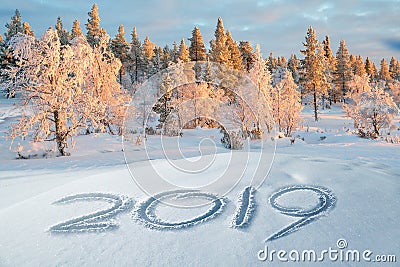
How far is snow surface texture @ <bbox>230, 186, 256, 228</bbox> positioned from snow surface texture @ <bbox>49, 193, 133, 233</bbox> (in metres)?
1.43

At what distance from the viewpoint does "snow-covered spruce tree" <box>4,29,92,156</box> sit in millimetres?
9820

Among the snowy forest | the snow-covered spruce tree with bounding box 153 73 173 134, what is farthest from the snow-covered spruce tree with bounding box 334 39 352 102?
the snow-covered spruce tree with bounding box 153 73 173 134

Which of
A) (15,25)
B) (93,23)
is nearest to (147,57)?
(93,23)

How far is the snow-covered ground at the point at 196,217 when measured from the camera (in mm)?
2699

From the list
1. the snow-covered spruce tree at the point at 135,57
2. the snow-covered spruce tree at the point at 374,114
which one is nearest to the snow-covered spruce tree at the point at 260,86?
the snow-covered spruce tree at the point at 374,114

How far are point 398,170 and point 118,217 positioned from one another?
4.66 meters

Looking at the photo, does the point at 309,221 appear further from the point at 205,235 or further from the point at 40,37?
the point at 40,37

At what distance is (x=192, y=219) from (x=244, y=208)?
2.37 feet

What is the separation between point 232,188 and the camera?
436cm

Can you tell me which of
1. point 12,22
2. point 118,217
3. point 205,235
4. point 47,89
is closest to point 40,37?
point 47,89

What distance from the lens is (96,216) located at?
3.51 meters

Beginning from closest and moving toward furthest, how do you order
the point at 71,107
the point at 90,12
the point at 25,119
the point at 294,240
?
the point at 294,240 → the point at 25,119 → the point at 71,107 → the point at 90,12

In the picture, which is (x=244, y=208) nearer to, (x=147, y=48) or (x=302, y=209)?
(x=302, y=209)

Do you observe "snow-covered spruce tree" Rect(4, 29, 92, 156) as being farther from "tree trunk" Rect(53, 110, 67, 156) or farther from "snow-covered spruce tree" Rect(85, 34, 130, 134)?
"snow-covered spruce tree" Rect(85, 34, 130, 134)
